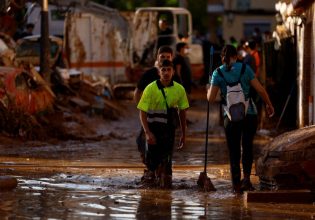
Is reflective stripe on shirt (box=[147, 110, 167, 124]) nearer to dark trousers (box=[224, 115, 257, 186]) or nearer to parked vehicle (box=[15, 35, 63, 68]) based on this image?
dark trousers (box=[224, 115, 257, 186])

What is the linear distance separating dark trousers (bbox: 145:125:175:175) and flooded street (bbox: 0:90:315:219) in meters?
0.34

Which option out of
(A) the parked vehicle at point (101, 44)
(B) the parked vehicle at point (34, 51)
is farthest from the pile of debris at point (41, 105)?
(A) the parked vehicle at point (101, 44)

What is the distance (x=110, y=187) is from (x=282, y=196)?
94.3 inches

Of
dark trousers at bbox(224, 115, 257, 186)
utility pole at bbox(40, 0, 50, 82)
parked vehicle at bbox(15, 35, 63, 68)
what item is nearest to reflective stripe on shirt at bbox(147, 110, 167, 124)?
dark trousers at bbox(224, 115, 257, 186)

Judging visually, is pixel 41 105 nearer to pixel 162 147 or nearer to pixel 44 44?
pixel 44 44

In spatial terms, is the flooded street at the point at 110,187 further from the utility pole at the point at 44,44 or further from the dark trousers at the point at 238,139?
the utility pole at the point at 44,44

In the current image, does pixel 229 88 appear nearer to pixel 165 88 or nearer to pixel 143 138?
pixel 165 88

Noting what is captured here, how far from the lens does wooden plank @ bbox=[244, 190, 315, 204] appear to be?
39.1 ft

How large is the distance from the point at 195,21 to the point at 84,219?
5573 cm

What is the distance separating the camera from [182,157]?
17656 mm

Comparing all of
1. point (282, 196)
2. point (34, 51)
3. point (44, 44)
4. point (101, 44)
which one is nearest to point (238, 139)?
point (282, 196)

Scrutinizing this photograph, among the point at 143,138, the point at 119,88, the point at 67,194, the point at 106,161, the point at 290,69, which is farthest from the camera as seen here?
the point at 119,88

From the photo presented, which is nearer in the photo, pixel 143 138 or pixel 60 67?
pixel 143 138

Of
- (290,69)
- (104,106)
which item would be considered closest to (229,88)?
(290,69)
